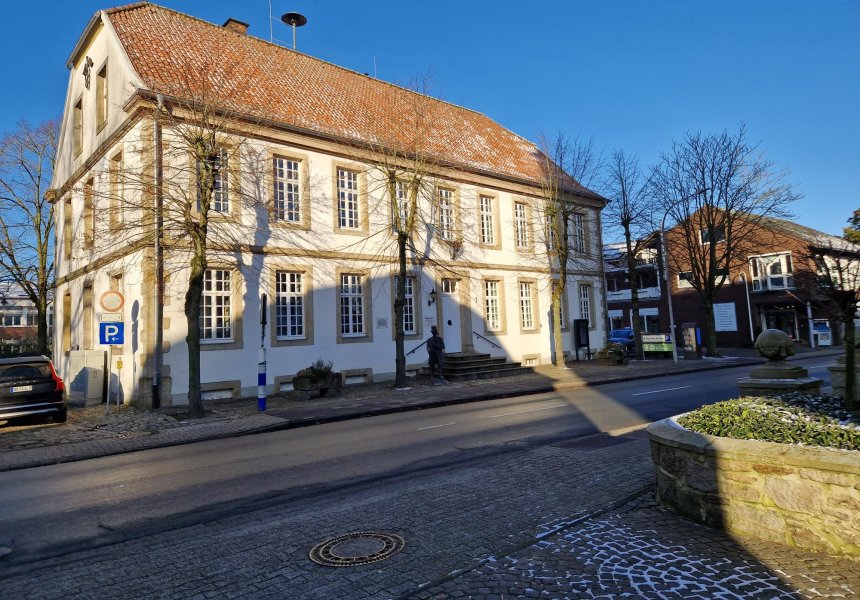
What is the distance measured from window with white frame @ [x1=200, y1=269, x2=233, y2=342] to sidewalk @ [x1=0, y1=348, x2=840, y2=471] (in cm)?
210

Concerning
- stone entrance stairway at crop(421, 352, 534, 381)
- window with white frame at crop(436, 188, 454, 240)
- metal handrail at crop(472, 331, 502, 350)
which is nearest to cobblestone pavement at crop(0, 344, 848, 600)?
stone entrance stairway at crop(421, 352, 534, 381)

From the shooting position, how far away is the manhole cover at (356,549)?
4.33 meters

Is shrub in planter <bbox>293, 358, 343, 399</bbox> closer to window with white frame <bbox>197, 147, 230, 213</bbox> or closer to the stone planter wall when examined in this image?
window with white frame <bbox>197, 147, 230, 213</bbox>

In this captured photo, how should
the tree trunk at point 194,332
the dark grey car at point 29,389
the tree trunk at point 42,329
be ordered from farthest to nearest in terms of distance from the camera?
the tree trunk at point 42,329 → the tree trunk at point 194,332 → the dark grey car at point 29,389

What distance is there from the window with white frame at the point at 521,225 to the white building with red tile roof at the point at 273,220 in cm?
14

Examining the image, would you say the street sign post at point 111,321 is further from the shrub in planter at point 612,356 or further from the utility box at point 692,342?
the utility box at point 692,342

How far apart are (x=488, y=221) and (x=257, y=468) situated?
19574mm

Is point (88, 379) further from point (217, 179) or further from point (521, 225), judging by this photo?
point (521, 225)

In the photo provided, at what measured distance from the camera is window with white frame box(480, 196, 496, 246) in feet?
84.7

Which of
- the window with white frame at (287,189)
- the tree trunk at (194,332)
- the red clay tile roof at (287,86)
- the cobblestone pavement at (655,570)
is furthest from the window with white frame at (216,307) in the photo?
the cobblestone pavement at (655,570)

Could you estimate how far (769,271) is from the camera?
40.3 meters

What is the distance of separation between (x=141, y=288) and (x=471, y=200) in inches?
558

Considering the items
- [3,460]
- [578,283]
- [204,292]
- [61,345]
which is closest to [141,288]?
[204,292]

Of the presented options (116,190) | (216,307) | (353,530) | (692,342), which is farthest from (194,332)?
(692,342)
